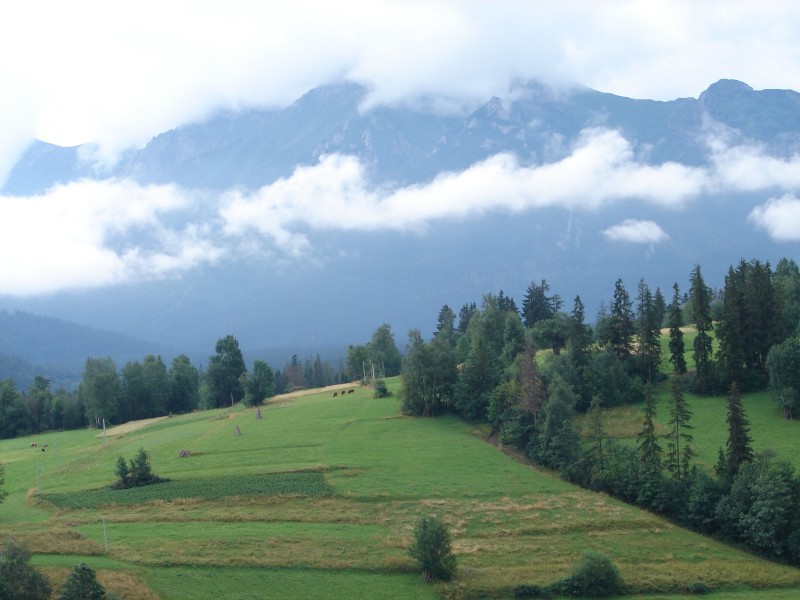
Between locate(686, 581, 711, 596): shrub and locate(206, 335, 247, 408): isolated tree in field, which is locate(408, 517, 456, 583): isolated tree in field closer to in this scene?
locate(686, 581, 711, 596): shrub

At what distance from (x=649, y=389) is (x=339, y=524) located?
111ft

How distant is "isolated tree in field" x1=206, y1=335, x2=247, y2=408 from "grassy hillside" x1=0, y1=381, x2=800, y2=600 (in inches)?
2303

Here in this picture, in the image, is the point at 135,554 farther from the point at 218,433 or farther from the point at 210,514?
the point at 218,433

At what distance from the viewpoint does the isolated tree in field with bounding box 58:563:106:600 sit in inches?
1881

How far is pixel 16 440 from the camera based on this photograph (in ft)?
457

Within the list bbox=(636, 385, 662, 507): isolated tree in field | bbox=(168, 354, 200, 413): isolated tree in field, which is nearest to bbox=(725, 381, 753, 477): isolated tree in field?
bbox=(636, 385, 662, 507): isolated tree in field

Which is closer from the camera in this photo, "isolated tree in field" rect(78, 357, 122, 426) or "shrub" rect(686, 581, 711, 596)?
"shrub" rect(686, 581, 711, 596)

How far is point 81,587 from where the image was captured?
157 feet

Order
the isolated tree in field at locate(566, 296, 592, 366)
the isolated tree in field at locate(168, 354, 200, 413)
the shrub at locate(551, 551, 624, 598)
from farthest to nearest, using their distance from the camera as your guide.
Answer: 1. the isolated tree in field at locate(168, 354, 200, 413)
2. the isolated tree in field at locate(566, 296, 592, 366)
3. the shrub at locate(551, 551, 624, 598)

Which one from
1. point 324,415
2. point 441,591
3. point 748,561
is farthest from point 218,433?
point 748,561

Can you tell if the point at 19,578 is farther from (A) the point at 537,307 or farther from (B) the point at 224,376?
(A) the point at 537,307

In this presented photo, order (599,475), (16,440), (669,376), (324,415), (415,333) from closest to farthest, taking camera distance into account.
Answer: (599,475), (669,376), (324,415), (415,333), (16,440)

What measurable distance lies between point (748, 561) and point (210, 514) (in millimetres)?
45272

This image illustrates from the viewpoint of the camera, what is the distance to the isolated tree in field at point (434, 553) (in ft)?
181
